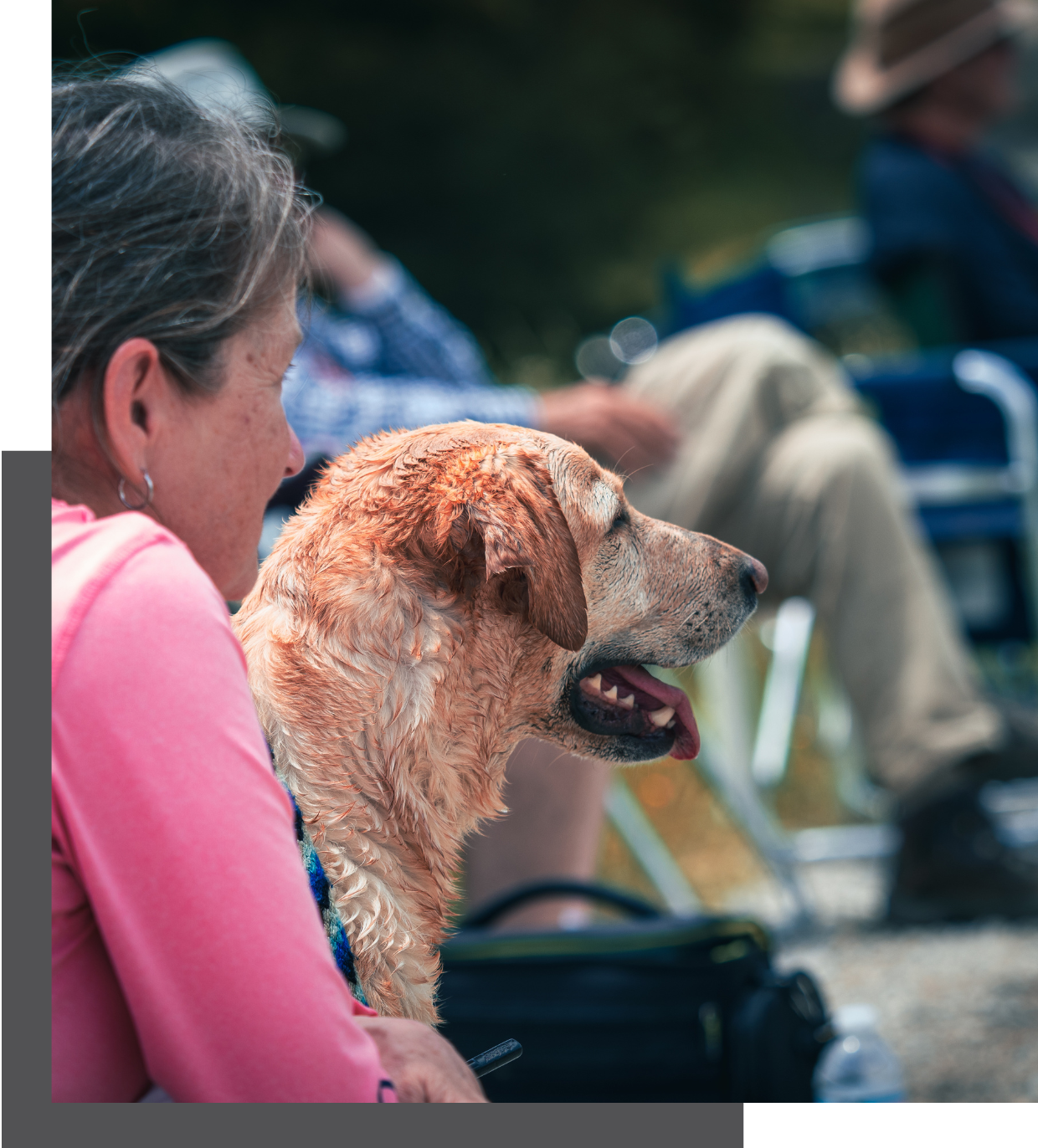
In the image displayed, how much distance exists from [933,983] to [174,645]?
195cm

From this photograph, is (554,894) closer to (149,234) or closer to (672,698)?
(672,698)

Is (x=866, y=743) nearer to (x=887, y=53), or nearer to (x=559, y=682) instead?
(x=559, y=682)

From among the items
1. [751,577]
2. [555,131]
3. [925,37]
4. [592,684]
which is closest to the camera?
[592,684]

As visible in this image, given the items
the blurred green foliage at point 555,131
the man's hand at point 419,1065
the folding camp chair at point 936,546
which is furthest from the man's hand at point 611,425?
the blurred green foliage at point 555,131

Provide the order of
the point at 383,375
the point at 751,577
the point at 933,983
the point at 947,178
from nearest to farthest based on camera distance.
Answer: the point at 751,577
the point at 383,375
the point at 933,983
the point at 947,178

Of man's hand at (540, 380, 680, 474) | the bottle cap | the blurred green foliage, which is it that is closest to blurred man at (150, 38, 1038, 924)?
man's hand at (540, 380, 680, 474)

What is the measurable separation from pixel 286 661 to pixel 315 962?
10.6 inches

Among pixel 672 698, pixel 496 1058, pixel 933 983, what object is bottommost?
pixel 933 983

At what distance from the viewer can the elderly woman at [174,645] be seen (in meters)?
0.64

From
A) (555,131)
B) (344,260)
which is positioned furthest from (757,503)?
(555,131)

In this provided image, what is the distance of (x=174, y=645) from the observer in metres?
0.66

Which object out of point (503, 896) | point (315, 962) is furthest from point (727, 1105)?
point (503, 896)

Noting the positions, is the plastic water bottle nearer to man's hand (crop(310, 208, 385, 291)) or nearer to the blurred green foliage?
man's hand (crop(310, 208, 385, 291))

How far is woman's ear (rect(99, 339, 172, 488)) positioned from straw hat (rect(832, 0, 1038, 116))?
285cm
